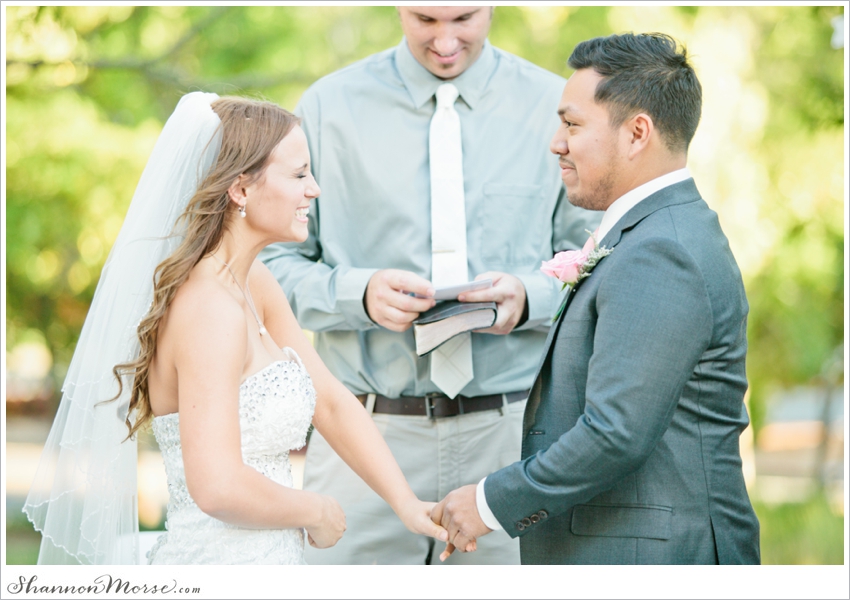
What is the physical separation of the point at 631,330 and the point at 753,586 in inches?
33.7

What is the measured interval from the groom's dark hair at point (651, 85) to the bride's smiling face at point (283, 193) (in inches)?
38.6

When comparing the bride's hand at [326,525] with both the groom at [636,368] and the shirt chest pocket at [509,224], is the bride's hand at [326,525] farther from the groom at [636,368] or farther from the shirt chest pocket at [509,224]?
the shirt chest pocket at [509,224]

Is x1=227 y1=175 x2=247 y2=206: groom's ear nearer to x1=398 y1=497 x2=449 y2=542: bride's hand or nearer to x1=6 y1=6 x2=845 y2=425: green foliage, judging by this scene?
x1=398 y1=497 x2=449 y2=542: bride's hand

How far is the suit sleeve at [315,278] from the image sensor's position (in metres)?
3.47

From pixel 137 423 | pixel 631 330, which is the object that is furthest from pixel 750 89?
pixel 137 423

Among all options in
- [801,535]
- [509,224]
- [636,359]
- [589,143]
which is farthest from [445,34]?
[801,535]

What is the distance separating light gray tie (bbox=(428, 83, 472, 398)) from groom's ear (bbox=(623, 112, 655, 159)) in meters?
1.03

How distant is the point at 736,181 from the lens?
7.23 metres

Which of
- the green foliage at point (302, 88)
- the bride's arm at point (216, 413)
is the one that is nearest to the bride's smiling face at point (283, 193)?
the bride's arm at point (216, 413)

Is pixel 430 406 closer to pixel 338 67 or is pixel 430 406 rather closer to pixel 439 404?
pixel 439 404

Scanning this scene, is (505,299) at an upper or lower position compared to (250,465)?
upper

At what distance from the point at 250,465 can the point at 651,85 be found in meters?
1.72

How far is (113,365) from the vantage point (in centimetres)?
281

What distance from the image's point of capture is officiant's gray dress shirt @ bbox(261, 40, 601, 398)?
11.8ft
